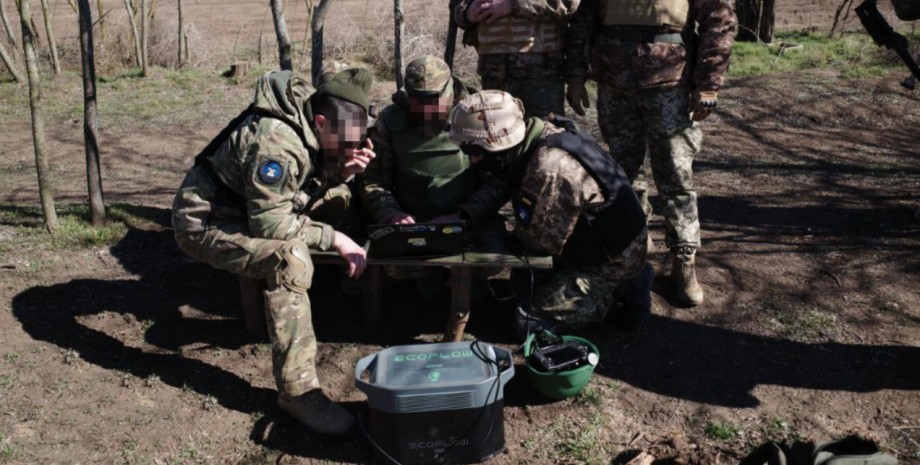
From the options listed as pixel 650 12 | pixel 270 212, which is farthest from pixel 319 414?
pixel 650 12

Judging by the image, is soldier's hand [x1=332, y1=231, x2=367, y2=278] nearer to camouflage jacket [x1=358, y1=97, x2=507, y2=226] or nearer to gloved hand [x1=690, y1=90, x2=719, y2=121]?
camouflage jacket [x1=358, y1=97, x2=507, y2=226]

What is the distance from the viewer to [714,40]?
4.46 meters

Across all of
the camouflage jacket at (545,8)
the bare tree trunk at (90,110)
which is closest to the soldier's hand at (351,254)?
the camouflage jacket at (545,8)

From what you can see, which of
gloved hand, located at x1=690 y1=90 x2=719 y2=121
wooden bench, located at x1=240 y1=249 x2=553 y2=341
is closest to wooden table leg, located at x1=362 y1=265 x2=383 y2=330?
wooden bench, located at x1=240 y1=249 x2=553 y2=341

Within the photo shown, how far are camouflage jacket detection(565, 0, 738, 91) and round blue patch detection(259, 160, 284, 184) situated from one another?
7.32 feet

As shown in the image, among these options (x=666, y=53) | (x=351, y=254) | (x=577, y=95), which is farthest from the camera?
(x=577, y=95)

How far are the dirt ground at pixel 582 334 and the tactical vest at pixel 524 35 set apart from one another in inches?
62.2

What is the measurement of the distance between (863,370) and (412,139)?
2.63 m

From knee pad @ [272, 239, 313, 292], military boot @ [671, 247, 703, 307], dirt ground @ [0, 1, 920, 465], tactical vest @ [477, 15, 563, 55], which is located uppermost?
tactical vest @ [477, 15, 563, 55]

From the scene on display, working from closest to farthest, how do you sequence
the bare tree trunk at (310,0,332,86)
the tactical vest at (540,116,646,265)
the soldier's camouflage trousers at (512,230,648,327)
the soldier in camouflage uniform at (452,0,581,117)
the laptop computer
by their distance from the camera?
the laptop computer
the tactical vest at (540,116,646,265)
the soldier's camouflage trousers at (512,230,648,327)
the soldier in camouflage uniform at (452,0,581,117)
the bare tree trunk at (310,0,332,86)

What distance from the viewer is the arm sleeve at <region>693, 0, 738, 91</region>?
4.44m

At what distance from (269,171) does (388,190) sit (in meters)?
1.13

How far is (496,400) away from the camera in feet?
10.7

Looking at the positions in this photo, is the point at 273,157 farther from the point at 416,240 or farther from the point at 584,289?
the point at 584,289
